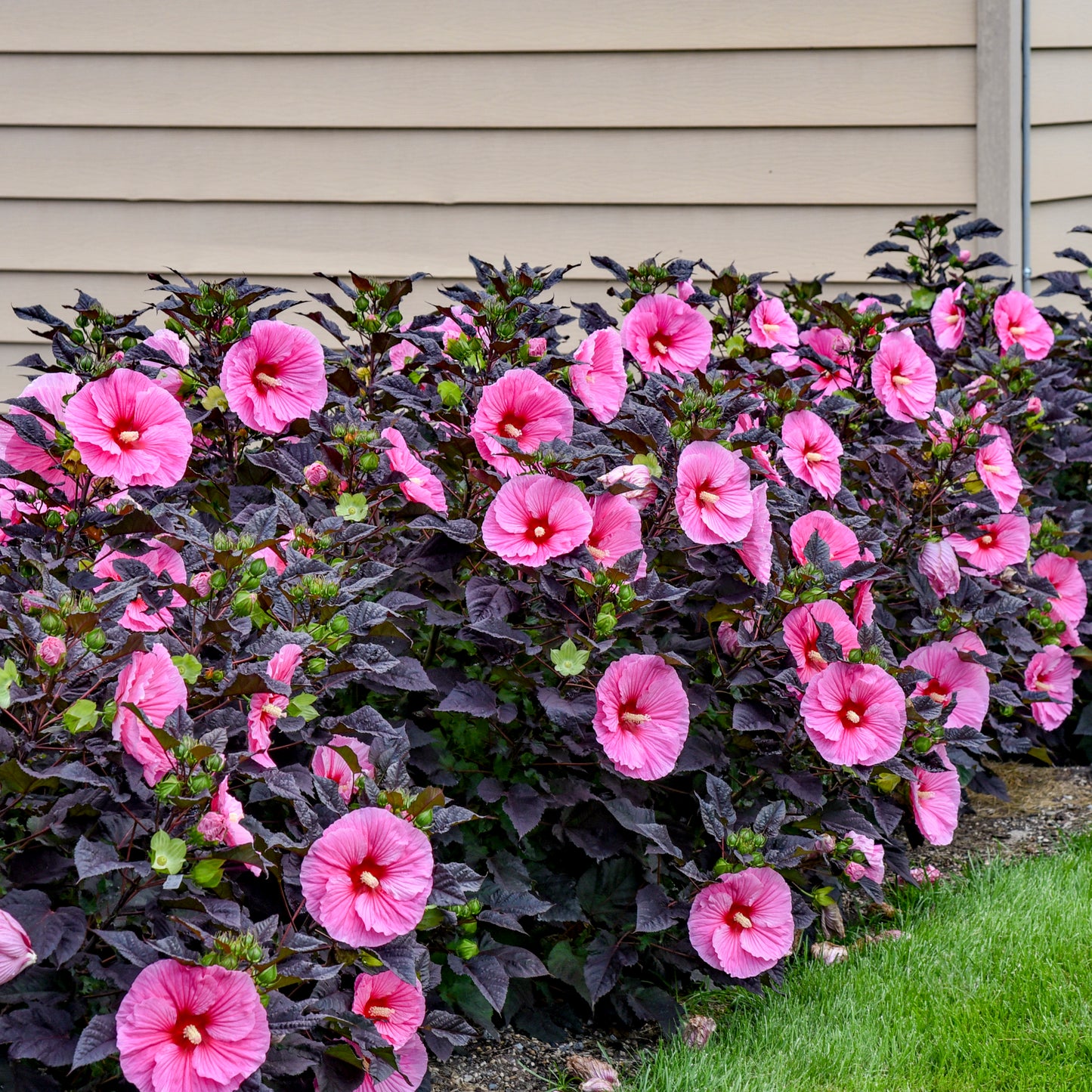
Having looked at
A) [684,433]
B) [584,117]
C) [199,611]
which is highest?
[584,117]

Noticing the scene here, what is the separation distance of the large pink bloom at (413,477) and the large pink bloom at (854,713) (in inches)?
23.9

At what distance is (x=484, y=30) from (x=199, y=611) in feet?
8.38

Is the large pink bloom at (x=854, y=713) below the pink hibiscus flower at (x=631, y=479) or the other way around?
below

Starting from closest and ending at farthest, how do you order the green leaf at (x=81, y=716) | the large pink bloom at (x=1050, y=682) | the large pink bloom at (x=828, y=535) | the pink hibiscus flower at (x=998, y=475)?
the green leaf at (x=81, y=716) < the large pink bloom at (x=828, y=535) < the pink hibiscus flower at (x=998, y=475) < the large pink bloom at (x=1050, y=682)

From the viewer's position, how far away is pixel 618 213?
3430 millimetres

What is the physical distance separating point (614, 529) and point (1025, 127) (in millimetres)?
2381

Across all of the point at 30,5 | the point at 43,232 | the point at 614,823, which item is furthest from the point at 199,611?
the point at 30,5

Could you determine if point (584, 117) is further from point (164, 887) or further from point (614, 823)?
point (164, 887)

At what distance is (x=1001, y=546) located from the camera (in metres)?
2.34

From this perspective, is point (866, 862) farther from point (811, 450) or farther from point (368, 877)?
point (368, 877)

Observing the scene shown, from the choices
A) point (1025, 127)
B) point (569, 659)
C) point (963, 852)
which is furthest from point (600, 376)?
point (1025, 127)

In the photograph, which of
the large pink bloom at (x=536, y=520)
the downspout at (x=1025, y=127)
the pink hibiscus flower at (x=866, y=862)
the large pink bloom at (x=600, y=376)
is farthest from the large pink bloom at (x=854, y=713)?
the downspout at (x=1025, y=127)

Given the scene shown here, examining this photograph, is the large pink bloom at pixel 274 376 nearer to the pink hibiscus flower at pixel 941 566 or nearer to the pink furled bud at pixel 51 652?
the pink furled bud at pixel 51 652

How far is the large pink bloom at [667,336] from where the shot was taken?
2.06 m
